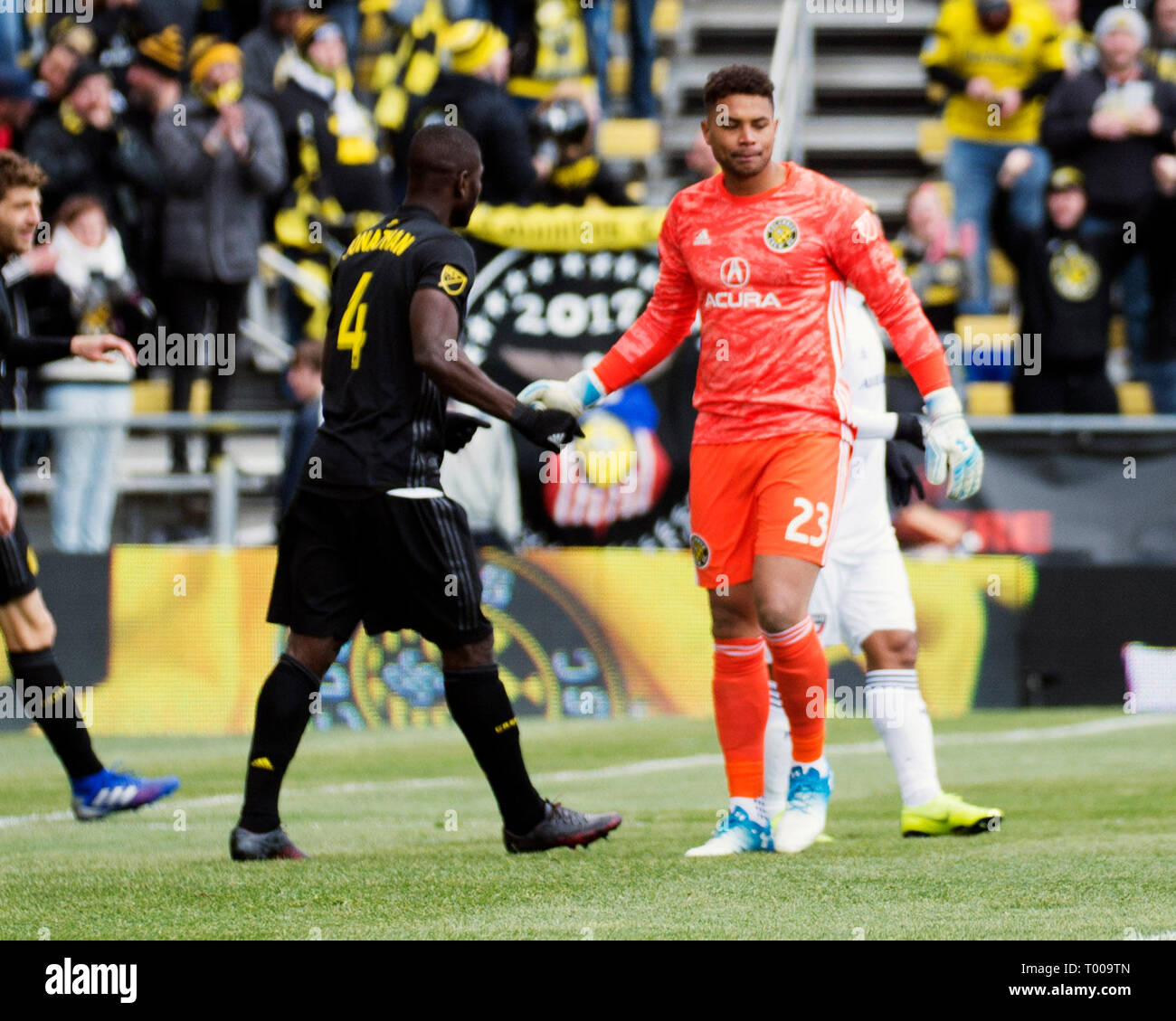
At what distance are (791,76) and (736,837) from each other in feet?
33.7

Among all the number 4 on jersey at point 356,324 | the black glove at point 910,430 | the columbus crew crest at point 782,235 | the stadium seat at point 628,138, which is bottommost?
the black glove at point 910,430

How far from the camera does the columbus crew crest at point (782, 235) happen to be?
23.0 feet

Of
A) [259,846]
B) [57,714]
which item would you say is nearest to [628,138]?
[57,714]

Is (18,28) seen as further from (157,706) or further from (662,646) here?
(662,646)

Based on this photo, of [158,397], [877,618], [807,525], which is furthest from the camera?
[158,397]

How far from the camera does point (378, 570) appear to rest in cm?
703

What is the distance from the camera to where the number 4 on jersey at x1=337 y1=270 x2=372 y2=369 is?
23.0ft

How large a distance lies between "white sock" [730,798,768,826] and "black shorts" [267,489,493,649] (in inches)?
39.3

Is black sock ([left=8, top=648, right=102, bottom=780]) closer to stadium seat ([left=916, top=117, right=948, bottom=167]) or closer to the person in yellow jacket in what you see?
the person in yellow jacket

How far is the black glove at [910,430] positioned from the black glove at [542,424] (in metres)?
1.42

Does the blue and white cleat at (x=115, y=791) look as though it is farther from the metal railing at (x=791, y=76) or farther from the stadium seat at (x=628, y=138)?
the stadium seat at (x=628, y=138)

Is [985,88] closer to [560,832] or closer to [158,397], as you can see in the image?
[158,397]

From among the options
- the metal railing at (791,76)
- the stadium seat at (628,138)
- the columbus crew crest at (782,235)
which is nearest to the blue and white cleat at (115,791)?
the columbus crew crest at (782,235)

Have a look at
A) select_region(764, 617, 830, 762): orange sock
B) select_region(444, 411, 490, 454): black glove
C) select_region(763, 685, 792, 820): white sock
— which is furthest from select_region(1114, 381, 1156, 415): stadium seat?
select_region(444, 411, 490, 454): black glove
